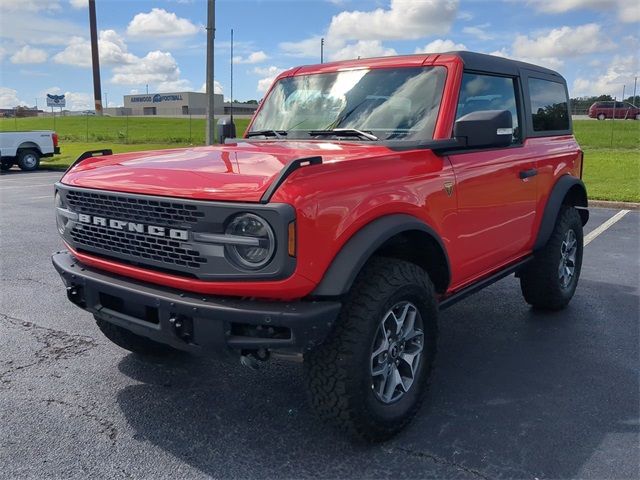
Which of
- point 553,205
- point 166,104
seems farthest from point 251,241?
point 166,104

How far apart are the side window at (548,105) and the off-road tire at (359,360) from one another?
2383 mm

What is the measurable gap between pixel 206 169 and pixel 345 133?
1.14 m

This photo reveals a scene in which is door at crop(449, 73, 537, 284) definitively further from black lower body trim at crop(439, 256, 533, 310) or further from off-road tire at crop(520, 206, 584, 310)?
off-road tire at crop(520, 206, 584, 310)

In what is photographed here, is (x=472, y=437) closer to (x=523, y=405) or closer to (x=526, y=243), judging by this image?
(x=523, y=405)

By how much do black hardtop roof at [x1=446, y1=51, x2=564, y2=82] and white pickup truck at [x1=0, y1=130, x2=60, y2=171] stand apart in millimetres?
18192

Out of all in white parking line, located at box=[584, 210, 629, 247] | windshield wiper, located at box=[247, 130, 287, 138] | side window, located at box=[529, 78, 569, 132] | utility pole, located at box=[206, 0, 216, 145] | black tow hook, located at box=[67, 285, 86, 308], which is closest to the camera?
black tow hook, located at box=[67, 285, 86, 308]

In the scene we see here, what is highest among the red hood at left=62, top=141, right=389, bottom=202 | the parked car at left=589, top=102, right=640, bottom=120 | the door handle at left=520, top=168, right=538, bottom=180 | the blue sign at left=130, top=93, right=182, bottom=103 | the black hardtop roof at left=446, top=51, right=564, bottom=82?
the blue sign at left=130, top=93, right=182, bottom=103

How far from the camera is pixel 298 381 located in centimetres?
364

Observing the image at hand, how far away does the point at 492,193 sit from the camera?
3805 millimetres

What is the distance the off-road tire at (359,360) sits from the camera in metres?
2.71

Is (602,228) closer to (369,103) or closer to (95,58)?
(369,103)

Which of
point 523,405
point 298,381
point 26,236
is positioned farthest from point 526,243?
point 26,236

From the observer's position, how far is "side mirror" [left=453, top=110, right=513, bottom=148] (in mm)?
3295

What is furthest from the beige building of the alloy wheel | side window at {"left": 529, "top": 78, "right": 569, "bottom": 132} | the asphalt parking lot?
the alloy wheel
